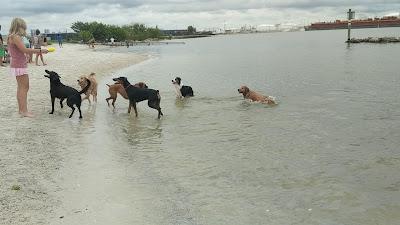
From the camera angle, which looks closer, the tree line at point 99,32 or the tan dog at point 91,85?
the tan dog at point 91,85

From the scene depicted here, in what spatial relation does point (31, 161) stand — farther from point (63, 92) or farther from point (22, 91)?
point (63, 92)

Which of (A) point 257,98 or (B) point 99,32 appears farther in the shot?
(B) point 99,32

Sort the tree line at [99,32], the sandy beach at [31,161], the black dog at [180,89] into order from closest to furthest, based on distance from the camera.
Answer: the sandy beach at [31,161] < the black dog at [180,89] < the tree line at [99,32]

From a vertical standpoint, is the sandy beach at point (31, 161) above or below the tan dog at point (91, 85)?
below

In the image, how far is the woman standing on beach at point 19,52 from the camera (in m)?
9.77

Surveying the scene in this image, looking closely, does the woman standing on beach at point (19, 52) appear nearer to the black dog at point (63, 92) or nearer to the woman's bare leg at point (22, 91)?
the woman's bare leg at point (22, 91)

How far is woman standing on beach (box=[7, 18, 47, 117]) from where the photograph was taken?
9.77 meters

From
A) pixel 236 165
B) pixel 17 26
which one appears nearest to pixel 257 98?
pixel 236 165

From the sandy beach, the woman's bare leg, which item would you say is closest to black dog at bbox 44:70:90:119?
the sandy beach

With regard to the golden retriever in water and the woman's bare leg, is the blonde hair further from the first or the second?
the golden retriever in water

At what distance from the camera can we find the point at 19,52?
398 inches

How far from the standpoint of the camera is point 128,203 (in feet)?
20.2

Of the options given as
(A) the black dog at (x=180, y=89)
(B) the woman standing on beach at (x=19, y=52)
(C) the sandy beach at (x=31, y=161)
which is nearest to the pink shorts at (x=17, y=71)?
(B) the woman standing on beach at (x=19, y=52)

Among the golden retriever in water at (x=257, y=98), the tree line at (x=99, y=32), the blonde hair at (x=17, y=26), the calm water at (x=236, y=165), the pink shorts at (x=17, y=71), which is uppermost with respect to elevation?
the tree line at (x=99, y=32)
